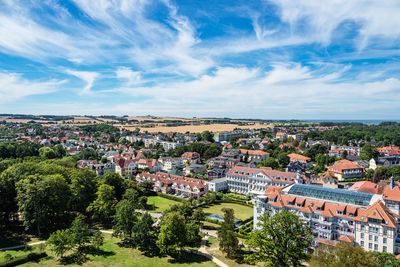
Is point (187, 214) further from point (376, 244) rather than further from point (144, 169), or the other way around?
point (144, 169)

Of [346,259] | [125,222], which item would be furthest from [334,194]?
[125,222]

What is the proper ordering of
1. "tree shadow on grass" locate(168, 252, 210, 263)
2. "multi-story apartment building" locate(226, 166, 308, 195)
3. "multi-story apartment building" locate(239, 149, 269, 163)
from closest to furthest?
1. "tree shadow on grass" locate(168, 252, 210, 263)
2. "multi-story apartment building" locate(226, 166, 308, 195)
3. "multi-story apartment building" locate(239, 149, 269, 163)

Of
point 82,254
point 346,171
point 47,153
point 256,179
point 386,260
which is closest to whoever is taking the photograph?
point 386,260

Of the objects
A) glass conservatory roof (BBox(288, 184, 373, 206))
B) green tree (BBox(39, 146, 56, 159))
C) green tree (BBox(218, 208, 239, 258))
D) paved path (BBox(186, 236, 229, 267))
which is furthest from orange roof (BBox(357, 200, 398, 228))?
green tree (BBox(39, 146, 56, 159))

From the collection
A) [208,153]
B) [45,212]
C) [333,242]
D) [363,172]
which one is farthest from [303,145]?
[45,212]

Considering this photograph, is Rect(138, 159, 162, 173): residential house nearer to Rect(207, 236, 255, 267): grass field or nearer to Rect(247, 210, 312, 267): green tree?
Rect(207, 236, 255, 267): grass field

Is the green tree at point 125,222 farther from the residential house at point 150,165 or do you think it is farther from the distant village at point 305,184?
the residential house at point 150,165

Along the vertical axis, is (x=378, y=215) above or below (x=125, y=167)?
above

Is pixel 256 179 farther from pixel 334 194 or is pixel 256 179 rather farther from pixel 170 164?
pixel 170 164
